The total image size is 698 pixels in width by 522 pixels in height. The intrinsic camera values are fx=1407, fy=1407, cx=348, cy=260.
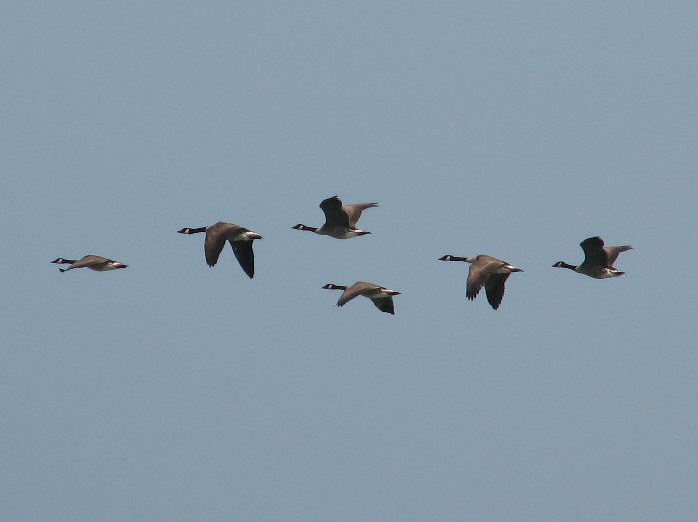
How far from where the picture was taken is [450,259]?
42.8m

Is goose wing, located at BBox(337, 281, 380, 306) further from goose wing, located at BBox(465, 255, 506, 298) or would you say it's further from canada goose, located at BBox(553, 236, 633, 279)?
canada goose, located at BBox(553, 236, 633, 279)

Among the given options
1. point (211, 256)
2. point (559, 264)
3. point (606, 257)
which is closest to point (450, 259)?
point (559, 264)

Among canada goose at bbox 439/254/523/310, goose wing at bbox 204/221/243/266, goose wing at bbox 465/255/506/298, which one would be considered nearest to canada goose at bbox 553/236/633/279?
canada goose at bbox 439/254/523/310

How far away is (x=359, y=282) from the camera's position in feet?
119

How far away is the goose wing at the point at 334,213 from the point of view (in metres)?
37.3

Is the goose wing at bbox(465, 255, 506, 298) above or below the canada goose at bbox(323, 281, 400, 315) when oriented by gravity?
above

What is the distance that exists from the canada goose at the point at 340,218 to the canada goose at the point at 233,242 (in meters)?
2.39

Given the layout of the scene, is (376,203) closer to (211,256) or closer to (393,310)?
(393,310)

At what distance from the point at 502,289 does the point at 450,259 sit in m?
5.32

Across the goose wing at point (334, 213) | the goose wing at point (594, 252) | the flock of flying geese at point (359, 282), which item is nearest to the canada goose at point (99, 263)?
the flock of flying geese at point (359, 282)

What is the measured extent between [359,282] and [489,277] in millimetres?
3498

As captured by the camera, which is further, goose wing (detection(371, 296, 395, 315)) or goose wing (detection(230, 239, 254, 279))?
goose wing (detection(371, 296, 395, 315))

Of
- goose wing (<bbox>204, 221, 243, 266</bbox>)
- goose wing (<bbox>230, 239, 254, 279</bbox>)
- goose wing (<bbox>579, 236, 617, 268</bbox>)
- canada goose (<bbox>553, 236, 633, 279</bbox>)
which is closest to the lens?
goose wing (<bbox>204, 221, 243, 266</bbox>)

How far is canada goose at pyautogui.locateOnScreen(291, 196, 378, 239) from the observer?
124 feet
